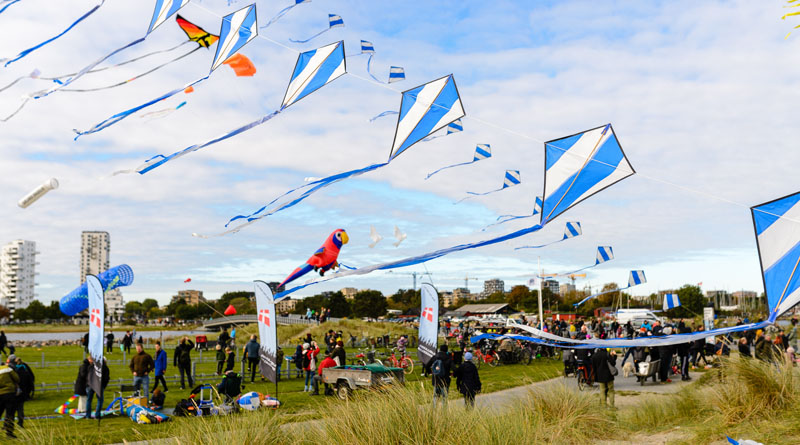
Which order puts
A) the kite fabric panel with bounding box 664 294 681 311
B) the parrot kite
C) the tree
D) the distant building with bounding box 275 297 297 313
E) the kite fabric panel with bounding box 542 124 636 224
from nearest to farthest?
the kite fabric panel with bounding box 542 124 636 224, the parrot kite, the distant building with bounding box 275 297 297 313, the kite fabric panel with bounding box 664 294 681 311, the tree

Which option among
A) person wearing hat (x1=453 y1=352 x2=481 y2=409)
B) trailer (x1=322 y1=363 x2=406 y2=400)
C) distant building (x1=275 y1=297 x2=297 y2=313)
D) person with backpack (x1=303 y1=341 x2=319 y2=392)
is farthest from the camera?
person with backpack (x1=303 y1=341 x2=319 y2=392)

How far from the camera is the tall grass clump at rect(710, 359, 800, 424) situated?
27.9 feet

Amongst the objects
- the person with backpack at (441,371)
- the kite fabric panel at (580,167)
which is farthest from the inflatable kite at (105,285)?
the kite fabric panel at (580,167)

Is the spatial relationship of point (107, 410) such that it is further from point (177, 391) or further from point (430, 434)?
point (430, 434)

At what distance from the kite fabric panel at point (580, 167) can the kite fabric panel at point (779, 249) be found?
5.50ft

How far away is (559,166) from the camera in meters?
7.56

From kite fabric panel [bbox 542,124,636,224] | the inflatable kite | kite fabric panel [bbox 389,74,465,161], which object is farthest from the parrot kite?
the inflatable kite

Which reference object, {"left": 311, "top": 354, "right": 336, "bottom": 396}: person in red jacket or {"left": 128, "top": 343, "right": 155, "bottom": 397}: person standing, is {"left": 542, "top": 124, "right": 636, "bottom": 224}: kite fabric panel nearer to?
{"left": 311, "top": 354, "right": 336, "bottom": 396}: person in red jacket

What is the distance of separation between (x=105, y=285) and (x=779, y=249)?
1958 cm

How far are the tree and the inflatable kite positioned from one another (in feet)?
225

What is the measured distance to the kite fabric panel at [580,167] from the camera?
7355 mm

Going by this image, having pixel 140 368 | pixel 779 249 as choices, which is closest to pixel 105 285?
pixel 140 368

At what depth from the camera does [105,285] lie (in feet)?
65.2

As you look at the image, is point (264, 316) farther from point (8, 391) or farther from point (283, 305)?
point (283, 305)
